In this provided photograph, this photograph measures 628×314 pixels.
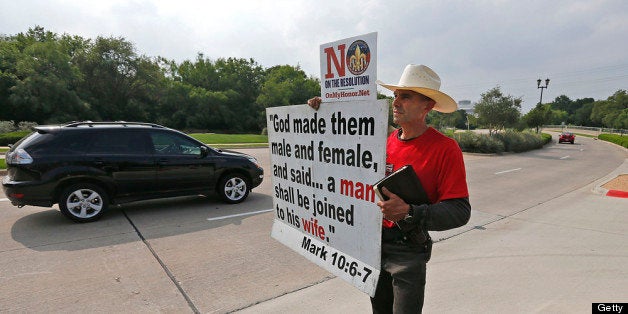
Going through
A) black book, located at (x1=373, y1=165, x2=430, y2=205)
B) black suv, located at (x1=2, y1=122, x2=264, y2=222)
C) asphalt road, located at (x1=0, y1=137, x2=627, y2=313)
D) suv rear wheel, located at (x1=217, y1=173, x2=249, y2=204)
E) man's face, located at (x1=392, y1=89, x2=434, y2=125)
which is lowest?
asphalt road, located at (x1=0, y1=137, x2=627, y2=313)

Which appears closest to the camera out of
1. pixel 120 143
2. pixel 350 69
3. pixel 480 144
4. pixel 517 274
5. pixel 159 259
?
pixel 350 69

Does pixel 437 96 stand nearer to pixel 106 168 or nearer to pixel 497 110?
pixel 106 168

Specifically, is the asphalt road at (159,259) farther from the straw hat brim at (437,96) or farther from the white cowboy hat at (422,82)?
the white cowboy hat at (422,82)

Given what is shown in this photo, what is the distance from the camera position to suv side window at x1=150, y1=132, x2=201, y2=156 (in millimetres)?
6918

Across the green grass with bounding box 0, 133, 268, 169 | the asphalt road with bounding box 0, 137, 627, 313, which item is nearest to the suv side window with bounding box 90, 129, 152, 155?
the asphalt road with bounding box 0, 137, 627, 313

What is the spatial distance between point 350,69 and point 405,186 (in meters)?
0.80

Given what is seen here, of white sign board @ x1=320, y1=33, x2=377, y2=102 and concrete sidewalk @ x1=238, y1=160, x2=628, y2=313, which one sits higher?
white sign board @ x1=320, y1=33, x2=377, y2=102

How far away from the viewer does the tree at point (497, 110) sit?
27.8m

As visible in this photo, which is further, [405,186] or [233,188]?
[233,188]

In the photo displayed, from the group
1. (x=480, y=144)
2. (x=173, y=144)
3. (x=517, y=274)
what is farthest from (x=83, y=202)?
(x=480, y=144)

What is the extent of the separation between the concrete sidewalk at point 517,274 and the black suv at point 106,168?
4.28 m

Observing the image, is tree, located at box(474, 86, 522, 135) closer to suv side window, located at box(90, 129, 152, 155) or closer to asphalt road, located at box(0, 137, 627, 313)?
asphalt road, located at box(0, 137, 627, 313)

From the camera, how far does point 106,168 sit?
20.6 ft

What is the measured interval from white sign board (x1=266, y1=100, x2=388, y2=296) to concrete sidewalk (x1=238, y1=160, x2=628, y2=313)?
50.5 inches
